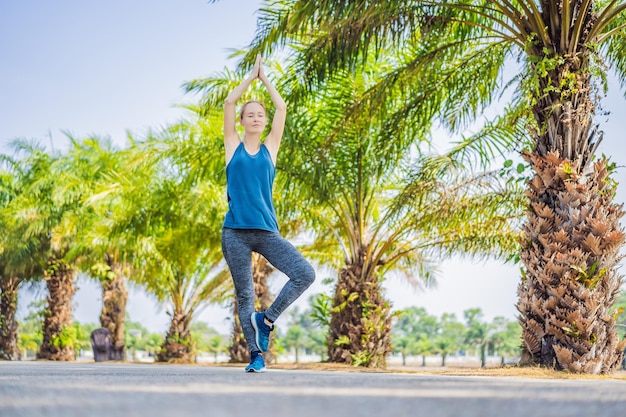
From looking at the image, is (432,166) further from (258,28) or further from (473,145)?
(258,28)

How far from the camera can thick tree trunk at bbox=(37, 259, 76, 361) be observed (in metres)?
24.6

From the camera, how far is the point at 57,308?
975 inches

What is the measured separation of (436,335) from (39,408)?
240ft

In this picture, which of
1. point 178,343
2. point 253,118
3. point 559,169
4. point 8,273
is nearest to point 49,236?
point 8,273

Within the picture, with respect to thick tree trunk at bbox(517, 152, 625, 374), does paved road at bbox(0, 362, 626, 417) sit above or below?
below

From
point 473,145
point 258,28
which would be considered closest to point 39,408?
point 258,28

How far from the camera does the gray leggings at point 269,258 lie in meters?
5.22

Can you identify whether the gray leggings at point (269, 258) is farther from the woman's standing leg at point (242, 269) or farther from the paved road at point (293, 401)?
the paved road at point (293, 401)

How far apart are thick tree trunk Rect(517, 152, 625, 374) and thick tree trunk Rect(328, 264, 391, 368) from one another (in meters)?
4.41

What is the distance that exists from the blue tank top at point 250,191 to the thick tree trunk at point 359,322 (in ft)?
24.6

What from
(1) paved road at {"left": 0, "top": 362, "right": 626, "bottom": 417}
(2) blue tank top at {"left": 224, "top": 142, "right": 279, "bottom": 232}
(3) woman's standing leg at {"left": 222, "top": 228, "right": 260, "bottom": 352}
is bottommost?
(1) paved road at {"left": 0, "top": 362, "right": 626, "bottom": 417}

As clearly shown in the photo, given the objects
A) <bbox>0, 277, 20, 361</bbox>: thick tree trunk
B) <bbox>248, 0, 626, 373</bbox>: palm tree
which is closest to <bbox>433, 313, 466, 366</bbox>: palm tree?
<bbox>0, 277, 20, 361</bbox>: thick tree trunk

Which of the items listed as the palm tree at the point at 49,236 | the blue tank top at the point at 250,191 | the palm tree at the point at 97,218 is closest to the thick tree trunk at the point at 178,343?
the palm tree at the point at 97,218

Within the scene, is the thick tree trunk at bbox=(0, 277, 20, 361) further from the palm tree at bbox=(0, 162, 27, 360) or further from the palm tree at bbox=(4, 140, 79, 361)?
the palm tree at bbox=(4, 140, 79, 361)
